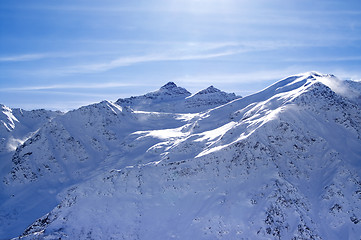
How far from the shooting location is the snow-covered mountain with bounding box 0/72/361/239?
51.6 m

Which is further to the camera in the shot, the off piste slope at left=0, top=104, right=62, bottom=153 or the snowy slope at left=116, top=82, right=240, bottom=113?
the snowy slope at left=116, top=82, right=240, bottom=113

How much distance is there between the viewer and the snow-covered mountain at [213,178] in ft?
169

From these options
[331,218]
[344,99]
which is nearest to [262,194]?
[331,218]

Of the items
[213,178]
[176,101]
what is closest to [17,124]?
[176,101]

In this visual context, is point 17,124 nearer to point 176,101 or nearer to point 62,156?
point 62,156

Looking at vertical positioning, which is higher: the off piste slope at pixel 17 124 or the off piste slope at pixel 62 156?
the off piste slope at pixel 17 124

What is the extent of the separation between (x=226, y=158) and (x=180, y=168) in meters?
9.97

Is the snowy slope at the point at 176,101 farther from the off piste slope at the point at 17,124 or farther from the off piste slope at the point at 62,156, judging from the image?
the off piste slope at the point at 17,124

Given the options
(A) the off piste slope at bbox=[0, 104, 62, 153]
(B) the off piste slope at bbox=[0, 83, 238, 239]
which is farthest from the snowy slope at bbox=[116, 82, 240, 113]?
(A) the off piste slope at bbox=[0, 104, 62, 153]

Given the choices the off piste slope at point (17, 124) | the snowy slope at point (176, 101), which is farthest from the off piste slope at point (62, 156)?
the snowy slope at point (176, 101)

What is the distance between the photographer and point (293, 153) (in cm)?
6231

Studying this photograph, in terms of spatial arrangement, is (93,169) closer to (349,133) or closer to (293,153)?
(293,153)

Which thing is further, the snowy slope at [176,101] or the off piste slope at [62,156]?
the snowy slope at [176,101]

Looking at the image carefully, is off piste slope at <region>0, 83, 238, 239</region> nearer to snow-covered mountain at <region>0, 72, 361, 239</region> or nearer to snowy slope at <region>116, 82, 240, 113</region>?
snow-covered mountain at <region>0, 72, 361, 239</region>
